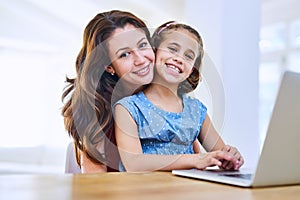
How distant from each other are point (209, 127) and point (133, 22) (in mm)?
507

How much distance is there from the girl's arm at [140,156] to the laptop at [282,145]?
237 millimetres

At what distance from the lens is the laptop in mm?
613

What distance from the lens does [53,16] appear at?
15.2 ft

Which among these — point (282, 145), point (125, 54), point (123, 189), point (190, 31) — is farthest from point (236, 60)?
point (123, 189)

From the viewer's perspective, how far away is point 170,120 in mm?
1236

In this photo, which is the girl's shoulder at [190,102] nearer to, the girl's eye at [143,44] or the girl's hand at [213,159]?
the girl's eye at [143,44]

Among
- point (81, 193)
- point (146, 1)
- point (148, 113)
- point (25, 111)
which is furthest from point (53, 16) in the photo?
point (81, 193)

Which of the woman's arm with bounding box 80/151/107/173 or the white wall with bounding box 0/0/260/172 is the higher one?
the white wall with bounding box 0/0/260/172

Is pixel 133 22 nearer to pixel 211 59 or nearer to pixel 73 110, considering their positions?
pixel 73 110

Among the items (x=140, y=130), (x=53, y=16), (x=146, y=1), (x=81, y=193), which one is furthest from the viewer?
(x=53, y=16)

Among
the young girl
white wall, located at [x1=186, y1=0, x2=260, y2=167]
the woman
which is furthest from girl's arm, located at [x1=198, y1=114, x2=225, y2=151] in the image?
white wall, located at [x1=186, y1=0, x2=260, y2=167]

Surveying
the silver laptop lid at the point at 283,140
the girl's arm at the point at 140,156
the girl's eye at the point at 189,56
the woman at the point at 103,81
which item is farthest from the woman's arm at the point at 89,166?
the silver laptop lid at the point at 283,140

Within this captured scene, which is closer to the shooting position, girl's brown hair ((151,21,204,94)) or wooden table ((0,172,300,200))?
wooden table ((0,172,300,200))

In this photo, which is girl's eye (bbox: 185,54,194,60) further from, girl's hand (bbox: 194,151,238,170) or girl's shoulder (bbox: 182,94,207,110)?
girl's hand (bbox: 194,151,238,170)
